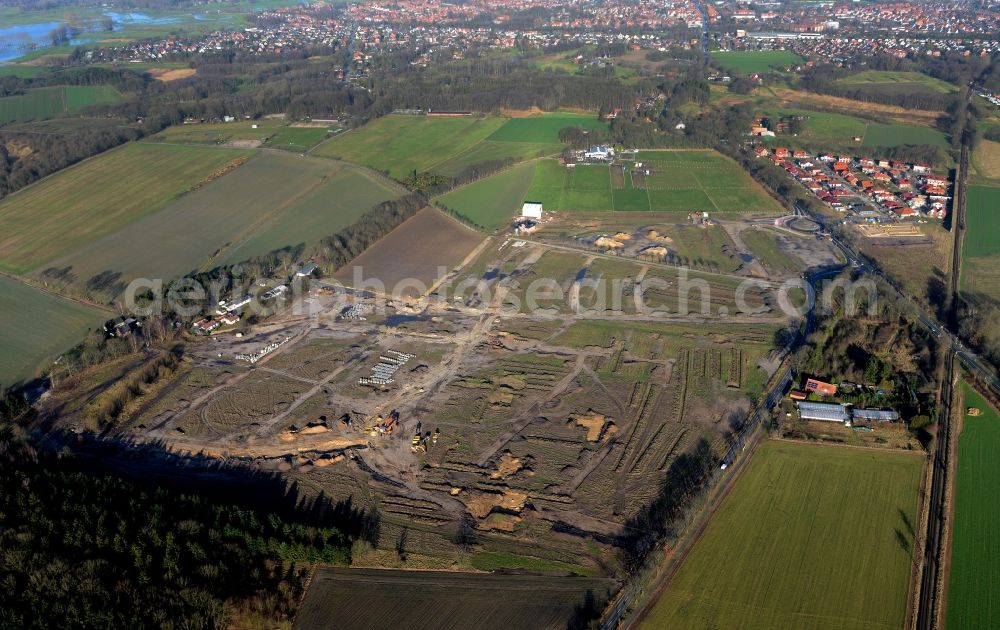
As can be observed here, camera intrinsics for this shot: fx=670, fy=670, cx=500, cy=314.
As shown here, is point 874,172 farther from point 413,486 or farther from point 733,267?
point 413,486

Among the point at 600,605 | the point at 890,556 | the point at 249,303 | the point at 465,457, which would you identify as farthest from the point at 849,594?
the point at 249,303

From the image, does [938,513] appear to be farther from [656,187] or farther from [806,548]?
[656,187]

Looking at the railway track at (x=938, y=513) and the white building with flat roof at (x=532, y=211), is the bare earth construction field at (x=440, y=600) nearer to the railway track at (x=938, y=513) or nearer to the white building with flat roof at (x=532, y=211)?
the railway track at (x=938, y=513)

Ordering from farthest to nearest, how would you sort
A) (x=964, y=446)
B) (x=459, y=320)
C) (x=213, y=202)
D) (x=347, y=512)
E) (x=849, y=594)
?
(x=213, y=202) < (x=459, y=320) < (x=964, y=446) < (x=347, y=512) < (x=849, y=594)

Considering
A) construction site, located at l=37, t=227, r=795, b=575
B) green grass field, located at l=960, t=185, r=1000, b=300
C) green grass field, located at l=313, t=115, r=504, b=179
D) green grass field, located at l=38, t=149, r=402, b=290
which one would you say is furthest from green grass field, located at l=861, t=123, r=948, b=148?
green grass field, located at l=38, t=149, r=402, b=290

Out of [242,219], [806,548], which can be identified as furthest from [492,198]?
[806,548]

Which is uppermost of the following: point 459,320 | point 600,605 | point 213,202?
point 213,202

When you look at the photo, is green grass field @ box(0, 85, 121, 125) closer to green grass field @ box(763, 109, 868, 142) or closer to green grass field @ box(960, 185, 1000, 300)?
green grass field @ box(763, 109, 868, 142)

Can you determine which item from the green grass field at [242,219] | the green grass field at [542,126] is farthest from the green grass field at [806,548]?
the green grass field at [542,126]
